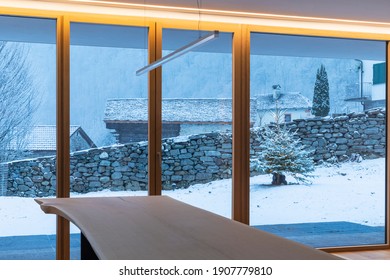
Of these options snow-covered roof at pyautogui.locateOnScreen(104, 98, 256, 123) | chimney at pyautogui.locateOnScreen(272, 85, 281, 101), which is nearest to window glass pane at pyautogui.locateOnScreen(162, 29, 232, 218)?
snow-covered roof at pyautogui.locateOnScreen(104, 98, 256, 123)

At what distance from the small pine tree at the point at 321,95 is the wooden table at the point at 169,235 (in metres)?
2.89

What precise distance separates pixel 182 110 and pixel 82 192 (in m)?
1.25

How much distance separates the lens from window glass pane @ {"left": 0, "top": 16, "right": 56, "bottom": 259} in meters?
5.20

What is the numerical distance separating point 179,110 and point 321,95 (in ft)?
5.16

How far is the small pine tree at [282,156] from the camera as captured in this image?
19.7 ft

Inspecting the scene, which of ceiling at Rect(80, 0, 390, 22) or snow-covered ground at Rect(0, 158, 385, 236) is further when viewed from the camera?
snow-covered ground at Rect(0, 158, 385, 236)

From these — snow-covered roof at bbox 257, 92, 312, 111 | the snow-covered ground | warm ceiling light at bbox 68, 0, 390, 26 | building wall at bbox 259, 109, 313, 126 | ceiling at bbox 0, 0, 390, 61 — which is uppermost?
warm ceiling light at bbox 68, 0, 390, 26

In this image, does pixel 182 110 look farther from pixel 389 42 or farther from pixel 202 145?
pixel 389 42

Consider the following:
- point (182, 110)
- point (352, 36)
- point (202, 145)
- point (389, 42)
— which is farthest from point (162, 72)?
point (389, 42)

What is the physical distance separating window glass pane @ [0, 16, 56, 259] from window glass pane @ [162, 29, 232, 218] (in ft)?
3.62

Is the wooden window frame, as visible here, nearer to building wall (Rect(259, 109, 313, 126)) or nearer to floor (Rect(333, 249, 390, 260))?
floor (Rect(333, 249, 390, 260))

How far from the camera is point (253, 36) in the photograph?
5914 millimetres

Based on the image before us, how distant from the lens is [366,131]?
6367 millimetres
